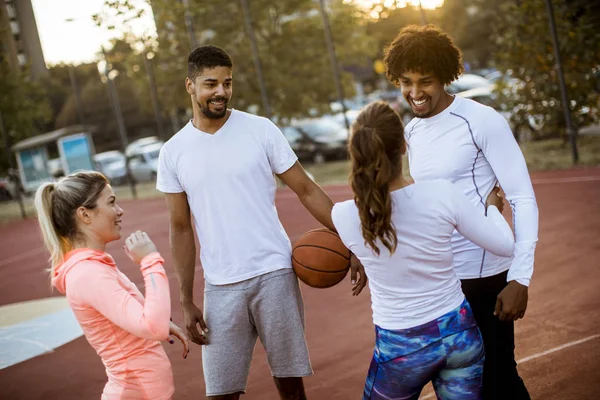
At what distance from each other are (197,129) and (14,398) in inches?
144

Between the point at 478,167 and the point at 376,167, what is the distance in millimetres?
759

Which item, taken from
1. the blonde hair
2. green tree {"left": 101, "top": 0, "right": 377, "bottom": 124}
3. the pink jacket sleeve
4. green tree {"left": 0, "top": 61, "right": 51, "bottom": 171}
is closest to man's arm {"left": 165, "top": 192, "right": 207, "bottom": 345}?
the blonde hair

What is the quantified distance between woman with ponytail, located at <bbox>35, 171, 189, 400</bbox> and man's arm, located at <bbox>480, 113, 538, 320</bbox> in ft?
4.59

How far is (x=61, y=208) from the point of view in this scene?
316cm

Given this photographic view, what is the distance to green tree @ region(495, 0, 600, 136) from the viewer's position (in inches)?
581

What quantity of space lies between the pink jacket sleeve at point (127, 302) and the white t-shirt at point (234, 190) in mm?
768

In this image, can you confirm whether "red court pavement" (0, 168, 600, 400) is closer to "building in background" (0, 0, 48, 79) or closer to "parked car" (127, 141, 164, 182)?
"parked car" (127, 141, 164, 182)

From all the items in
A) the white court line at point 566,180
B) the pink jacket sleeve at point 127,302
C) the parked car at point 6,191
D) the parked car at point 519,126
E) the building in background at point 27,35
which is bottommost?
the parked car at point 6,191

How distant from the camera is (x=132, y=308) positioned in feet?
9.62

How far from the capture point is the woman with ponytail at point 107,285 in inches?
116

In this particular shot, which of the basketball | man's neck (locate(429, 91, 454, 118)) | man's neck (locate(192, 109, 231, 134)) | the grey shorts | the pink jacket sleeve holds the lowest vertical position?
the grey shorts

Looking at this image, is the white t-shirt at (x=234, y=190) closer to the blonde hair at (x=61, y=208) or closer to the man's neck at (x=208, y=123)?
the man's neck at (x=208, y=123)

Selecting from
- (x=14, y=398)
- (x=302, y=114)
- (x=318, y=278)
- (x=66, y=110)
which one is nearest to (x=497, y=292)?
(x=318, y=278)

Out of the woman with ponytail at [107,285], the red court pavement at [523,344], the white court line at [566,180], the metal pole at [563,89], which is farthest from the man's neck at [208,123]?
the metal pole at [563,89]
